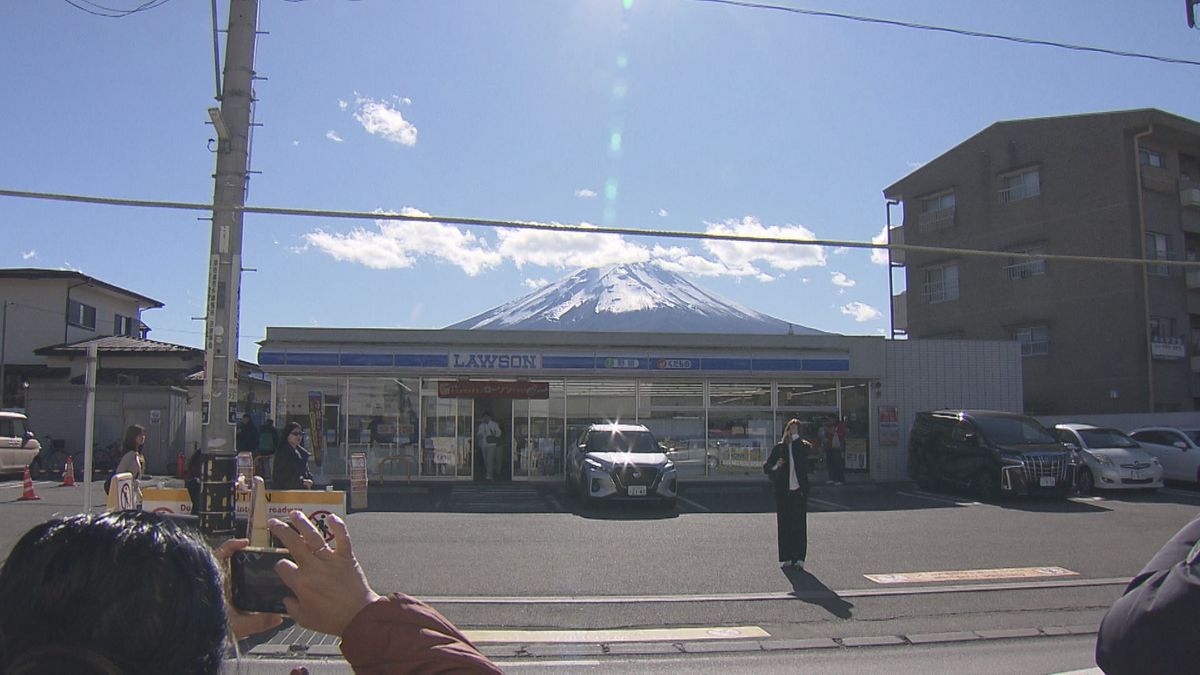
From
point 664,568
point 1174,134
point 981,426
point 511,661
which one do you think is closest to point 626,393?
point 981,426

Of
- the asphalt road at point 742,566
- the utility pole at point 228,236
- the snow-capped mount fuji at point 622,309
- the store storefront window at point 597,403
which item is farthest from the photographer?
the snow-capped mount fuji at point 622,309

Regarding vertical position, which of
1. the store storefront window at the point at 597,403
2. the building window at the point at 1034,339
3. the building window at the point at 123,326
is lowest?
the store storefront window at the point at 597,403

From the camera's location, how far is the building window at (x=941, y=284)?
40.4m

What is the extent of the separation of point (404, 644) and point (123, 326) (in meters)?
46.6

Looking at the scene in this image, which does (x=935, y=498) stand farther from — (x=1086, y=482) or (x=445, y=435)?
(x=445, y=435)

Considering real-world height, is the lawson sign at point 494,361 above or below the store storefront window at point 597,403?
above

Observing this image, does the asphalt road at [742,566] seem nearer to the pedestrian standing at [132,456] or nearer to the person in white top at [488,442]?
the pedestrian standing at [132,456]

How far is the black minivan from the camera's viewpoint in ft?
60.7

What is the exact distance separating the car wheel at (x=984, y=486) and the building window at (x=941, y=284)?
22807mm

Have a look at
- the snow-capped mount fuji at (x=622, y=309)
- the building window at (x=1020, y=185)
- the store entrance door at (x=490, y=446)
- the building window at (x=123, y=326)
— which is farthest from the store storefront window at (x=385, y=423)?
the snow-capped mount fuji at (x=622, y=309)

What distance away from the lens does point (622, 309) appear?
3964 inches

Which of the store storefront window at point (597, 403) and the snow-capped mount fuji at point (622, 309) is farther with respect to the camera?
the snow-capped mount fuji at point (622, 309)

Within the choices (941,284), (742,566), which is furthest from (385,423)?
(941,284)

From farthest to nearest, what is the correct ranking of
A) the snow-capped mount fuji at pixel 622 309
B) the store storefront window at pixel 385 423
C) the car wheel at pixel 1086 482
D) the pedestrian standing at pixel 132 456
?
the snow-capped mount fuji at pixel 622 309 < the store storefront window at pixel 385 423 < the car wheel at pixel 1086 482 < the pedestrian standing at pixel 132 456
